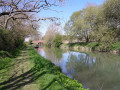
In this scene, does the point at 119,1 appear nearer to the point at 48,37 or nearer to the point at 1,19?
the point at 1,19

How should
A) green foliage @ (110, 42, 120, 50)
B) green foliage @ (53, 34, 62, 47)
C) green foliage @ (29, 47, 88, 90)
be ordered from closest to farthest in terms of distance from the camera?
green foliage @ (29, 47, 88, 90)
green foliage @ (110, 42, 120, 50)
green foliage @ (53, 34, 62, 47)

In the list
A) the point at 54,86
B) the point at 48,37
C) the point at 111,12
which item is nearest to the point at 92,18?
the point at 111,12

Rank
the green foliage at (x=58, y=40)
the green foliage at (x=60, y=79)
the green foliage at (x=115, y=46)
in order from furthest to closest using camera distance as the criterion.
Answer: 1. the green foliage at (x=58, y=40)
2. the green foliage at (x=115, y=46)
3. the green foliage at (x=60, y=79)

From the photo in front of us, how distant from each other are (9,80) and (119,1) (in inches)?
809

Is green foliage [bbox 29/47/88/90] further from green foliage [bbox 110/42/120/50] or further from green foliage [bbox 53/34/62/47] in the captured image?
green foliage [bbox 53/34/62/47]

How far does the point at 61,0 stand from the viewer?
6820 mm

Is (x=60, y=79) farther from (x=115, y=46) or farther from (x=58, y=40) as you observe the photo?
(x=58, y=40)

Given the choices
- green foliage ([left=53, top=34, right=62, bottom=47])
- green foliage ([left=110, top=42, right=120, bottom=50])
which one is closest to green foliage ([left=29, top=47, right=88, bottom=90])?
green foliage ([left=110, top=42, right=120, bottom=50])

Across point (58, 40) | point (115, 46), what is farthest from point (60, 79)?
point (58, 40)

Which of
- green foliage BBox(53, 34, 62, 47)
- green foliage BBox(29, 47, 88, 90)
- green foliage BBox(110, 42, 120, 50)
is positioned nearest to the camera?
green foliage BBox(29, 47, 88, 90)

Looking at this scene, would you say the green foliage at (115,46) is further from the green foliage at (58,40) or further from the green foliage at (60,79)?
the green foliage at (58,40)

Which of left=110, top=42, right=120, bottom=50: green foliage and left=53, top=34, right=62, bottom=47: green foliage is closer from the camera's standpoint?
left=110, top=42, right=120, bottom=50: green foliage

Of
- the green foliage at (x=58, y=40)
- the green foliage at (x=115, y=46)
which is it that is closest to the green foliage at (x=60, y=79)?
the green foliage at (x=115, y=46)

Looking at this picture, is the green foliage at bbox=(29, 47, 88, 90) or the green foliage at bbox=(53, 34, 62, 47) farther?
the green foliage at bbox=(53, 34, 62, 47)
